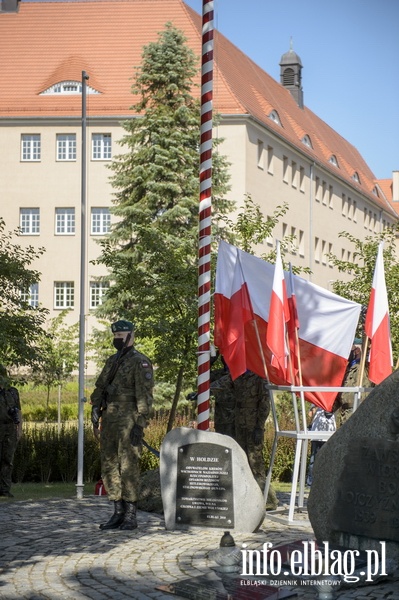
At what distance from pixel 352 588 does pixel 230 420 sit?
5213mm

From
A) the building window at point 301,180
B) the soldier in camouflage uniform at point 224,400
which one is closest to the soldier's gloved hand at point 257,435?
the soldier in camouflage uniform at point 224,400

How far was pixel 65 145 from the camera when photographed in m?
58.0

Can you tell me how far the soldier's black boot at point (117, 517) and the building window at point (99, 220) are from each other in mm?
48031

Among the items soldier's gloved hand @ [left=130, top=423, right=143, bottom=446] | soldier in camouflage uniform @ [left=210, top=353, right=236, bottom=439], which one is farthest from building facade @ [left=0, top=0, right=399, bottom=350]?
soldier's gloved hand @ [left=130, top=423, right=143, bottom=446]

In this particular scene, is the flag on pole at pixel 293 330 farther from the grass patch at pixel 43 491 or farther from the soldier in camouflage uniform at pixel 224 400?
the grass patch at pixel 43 491

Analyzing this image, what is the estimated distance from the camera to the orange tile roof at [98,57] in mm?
57656

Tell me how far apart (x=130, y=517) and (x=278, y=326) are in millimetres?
2441

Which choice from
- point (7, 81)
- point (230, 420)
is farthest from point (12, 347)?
point (7, 81)

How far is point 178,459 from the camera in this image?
1019 cm

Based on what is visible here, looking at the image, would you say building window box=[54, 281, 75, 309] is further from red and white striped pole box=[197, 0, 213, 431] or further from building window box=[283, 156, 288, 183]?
red and white striped pole box=[197, 0, 213, 431]

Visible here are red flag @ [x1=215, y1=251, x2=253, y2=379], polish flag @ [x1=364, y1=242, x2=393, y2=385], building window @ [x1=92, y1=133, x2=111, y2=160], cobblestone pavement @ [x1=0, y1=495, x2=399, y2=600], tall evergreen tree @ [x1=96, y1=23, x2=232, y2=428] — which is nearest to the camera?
cobblestone pavement @ [x1=0, y1=495, x2=399, y2=600]

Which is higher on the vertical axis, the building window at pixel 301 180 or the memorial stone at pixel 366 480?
the building window at pixel 301 180

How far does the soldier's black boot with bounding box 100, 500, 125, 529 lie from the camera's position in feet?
34.8

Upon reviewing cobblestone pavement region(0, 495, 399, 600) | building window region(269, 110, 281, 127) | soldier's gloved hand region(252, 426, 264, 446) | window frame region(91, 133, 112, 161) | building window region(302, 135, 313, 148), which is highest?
building window region(302, 135, 313, 148)
